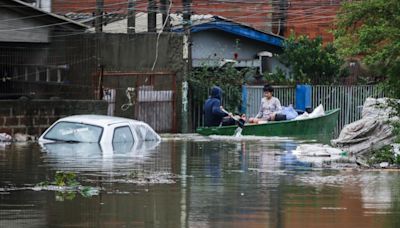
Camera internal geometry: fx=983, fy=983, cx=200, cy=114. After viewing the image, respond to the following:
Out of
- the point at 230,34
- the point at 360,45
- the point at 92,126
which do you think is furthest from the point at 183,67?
the point at 360,45

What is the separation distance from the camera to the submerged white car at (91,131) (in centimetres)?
2097

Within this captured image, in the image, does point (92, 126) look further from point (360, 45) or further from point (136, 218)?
point (136, 218)

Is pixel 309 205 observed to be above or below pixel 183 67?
below

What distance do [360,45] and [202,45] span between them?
68.0 feet

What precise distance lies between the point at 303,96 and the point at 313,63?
188cm

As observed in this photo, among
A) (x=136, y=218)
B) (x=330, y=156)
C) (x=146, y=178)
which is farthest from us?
(x=330, y=156)

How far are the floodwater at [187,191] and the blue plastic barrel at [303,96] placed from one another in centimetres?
1471

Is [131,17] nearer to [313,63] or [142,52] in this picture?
[142,52]

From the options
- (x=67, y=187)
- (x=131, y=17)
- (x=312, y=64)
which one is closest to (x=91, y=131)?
(x=67, y=187)

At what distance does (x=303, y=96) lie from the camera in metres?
35.2

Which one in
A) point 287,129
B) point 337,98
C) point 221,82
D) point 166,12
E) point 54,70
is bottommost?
point 287,129

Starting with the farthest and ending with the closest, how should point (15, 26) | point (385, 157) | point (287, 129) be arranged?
point (287, 129) → point (15, 26) → point (385, 157)

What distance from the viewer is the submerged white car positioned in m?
21.0

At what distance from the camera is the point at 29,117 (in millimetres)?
24938
